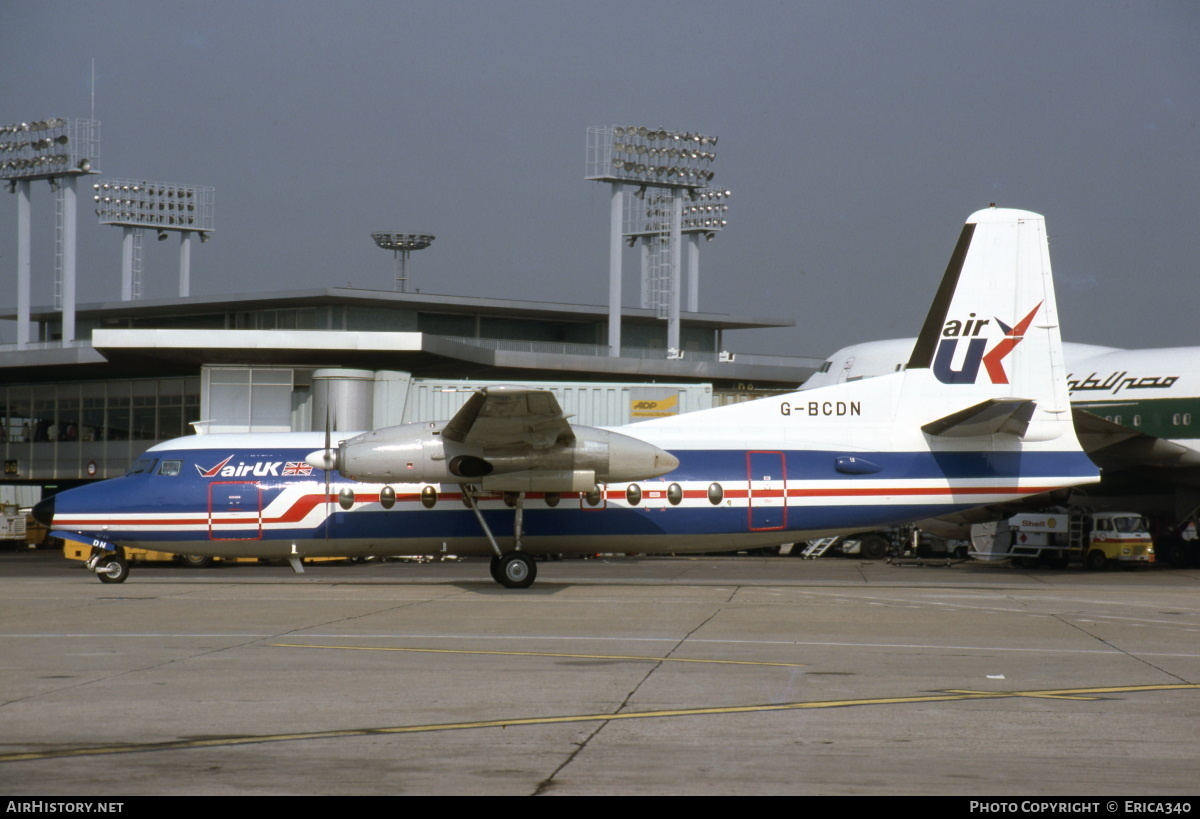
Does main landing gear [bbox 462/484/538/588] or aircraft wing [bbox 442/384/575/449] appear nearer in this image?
aircraft wing [bbox 442/384/575/449]

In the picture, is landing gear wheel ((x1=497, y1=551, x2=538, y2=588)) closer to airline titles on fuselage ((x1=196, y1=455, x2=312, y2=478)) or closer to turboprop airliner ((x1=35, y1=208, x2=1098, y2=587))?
turboprop airliner ((x1=35, y1=208, x2=1098, y2=587))

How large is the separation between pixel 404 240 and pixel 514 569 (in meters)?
58.3

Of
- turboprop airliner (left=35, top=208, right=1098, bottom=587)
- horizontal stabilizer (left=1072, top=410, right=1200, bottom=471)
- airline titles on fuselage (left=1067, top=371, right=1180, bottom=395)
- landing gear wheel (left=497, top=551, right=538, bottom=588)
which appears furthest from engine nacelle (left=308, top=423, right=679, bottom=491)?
airline titles on fuselage (left=1067, top=371, right=1180, bottom=395)

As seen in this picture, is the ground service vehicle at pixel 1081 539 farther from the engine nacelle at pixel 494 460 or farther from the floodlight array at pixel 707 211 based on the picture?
the floodlight array at pixel 707 211

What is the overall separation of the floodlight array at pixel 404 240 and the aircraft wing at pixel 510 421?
58.3 metres

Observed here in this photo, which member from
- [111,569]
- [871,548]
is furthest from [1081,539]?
[111,569]

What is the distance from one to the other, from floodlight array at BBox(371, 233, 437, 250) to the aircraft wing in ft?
191

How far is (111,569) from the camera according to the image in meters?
21.5

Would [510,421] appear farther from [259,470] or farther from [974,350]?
[974,350]

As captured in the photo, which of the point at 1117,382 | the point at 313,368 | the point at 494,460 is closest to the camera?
the point at 494,460

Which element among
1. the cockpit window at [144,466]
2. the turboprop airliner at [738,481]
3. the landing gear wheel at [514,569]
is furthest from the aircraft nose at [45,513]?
the landing gear wheel at [514,569]

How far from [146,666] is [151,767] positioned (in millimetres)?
4640

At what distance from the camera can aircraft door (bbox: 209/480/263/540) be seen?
20.5 meters

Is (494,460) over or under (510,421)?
under
